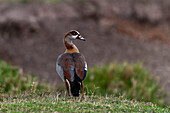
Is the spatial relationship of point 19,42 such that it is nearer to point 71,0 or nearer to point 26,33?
point 26,33

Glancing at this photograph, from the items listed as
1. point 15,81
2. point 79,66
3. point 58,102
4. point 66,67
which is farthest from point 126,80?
point 58,102

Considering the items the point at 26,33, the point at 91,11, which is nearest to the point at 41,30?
Answer: the point at 26,33

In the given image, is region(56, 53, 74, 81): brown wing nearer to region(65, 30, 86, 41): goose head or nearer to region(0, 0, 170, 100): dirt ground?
region(65, 30, 86, 41): goose head

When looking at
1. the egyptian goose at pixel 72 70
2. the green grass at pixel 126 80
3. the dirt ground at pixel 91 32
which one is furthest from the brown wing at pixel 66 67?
the dirt ground at pixel 91 32

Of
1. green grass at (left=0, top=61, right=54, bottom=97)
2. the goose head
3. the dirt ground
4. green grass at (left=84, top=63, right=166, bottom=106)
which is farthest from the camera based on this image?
the dirt ground

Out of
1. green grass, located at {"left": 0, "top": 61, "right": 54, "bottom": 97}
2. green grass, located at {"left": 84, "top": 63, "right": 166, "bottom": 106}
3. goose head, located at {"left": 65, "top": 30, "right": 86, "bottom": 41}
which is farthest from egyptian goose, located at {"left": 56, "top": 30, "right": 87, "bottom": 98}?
green grass, located at {"left": 84, "top": 63, "right": 166, "bottom": 106}

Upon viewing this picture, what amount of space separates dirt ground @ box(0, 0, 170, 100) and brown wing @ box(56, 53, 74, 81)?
5095mm

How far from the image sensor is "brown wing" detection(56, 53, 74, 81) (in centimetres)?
564

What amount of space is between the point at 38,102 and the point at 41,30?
346 inches

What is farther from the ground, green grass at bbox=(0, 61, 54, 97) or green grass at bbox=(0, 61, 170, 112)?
green grass at bbox=(0, 61, 54, 97)

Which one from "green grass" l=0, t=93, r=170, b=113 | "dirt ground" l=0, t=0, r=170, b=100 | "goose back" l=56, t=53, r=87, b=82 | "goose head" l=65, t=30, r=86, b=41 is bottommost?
"green grass" l=0, t=93, r=170, b=113

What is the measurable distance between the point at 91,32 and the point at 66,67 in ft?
28.6

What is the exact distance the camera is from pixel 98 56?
12.7 m

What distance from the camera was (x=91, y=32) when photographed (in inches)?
564
